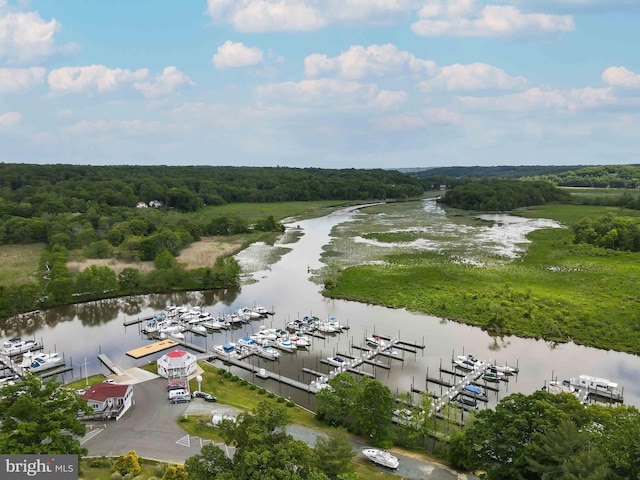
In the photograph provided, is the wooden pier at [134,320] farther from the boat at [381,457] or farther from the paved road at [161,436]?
the boat at [381,457]

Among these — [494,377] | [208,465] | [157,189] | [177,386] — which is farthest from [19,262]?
[494,377]

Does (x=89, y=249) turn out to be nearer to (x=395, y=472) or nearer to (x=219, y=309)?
(x=219, y=309)

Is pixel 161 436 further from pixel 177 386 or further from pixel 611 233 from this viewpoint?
pixel 611 233

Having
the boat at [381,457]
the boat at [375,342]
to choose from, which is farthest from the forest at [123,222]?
the boat at [381,457]

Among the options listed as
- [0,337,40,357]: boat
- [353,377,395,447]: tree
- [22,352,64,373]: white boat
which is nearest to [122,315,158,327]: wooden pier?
[0,337,40,357]: boat

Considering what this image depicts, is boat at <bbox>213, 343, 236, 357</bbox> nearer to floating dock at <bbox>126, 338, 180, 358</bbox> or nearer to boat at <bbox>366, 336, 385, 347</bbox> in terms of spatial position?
floating dock at <bbox>126, 338, 180, 358</bbox>

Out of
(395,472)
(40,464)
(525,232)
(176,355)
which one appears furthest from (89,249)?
(525,232)
